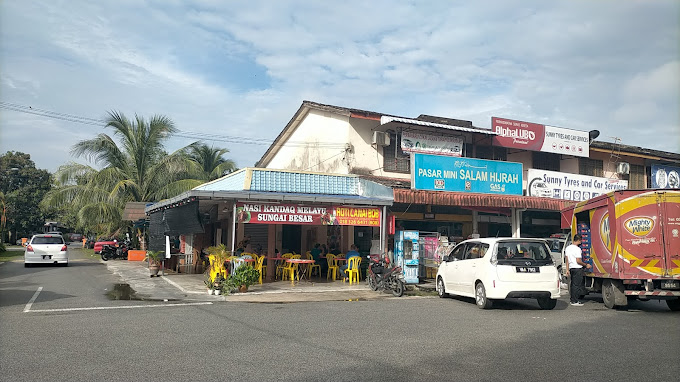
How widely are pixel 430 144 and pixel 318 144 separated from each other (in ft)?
17.0

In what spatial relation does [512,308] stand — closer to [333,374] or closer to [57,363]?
[333,374]

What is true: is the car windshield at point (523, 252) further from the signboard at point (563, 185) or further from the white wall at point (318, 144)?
the signboard at point (563, 185)

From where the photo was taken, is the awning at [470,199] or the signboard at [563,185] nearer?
the awning at [470,199]

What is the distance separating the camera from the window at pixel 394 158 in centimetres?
1930

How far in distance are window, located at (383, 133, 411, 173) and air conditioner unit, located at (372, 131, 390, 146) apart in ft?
2.21

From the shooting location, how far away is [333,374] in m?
5.41

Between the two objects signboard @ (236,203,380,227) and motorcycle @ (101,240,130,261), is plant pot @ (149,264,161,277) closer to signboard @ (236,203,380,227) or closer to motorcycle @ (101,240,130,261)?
signboard @ (236,203,380,227)

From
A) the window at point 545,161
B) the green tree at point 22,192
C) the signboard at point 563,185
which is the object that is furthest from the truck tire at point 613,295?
the green tree at point 22,192

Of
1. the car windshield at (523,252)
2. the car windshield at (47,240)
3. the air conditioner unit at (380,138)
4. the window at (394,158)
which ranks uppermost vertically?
the air conditioner unit at (380,138)

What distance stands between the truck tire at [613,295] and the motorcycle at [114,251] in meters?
25.2

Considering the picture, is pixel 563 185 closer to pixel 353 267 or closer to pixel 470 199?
pixel 470 199

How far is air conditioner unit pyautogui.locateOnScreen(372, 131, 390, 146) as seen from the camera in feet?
60.9

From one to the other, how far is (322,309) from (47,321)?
523 cm

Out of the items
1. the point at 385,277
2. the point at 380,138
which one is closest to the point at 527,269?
the point at 385,277
